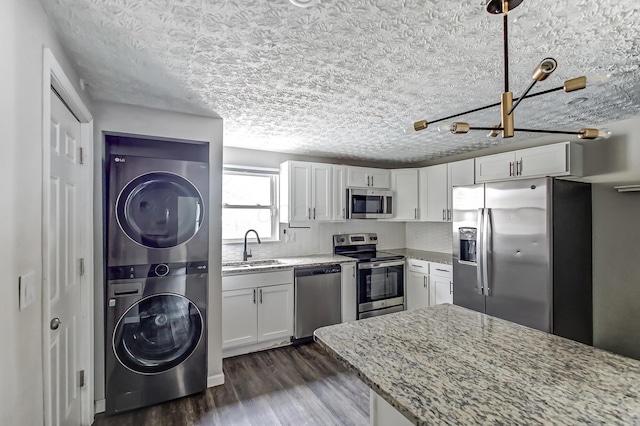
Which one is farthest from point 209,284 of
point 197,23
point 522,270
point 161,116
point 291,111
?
point 522,270

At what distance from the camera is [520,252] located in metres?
2.80

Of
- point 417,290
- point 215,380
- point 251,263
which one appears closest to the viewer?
point 215,380

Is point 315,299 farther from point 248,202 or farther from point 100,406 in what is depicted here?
point 100,406

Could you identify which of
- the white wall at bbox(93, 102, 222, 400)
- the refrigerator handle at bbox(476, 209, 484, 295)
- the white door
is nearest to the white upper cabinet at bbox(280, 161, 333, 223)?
the white wall at bbox(93, 102, 222, 400)

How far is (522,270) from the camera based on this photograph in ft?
9.11

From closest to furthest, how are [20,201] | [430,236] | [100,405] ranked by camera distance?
[20,201] → [100,405] → [430,236]

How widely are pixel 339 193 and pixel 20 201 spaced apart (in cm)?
337

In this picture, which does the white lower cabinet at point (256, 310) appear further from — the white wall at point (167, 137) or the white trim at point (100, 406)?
the white trim at point (100, 406)

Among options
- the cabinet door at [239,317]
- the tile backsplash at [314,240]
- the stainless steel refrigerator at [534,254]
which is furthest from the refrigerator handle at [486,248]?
the cabinet door at [239,317]

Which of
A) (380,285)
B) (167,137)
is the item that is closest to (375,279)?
(380,285)

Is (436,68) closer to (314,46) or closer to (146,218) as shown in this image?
(314,46)

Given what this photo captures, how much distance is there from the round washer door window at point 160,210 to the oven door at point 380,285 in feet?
7.41

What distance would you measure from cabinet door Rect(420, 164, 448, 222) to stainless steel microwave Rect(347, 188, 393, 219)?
1.73ft

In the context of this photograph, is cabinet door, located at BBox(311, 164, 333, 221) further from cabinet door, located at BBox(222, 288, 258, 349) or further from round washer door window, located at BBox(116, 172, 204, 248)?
round washer door window, located at BBox(116, 172, 204, 248)
